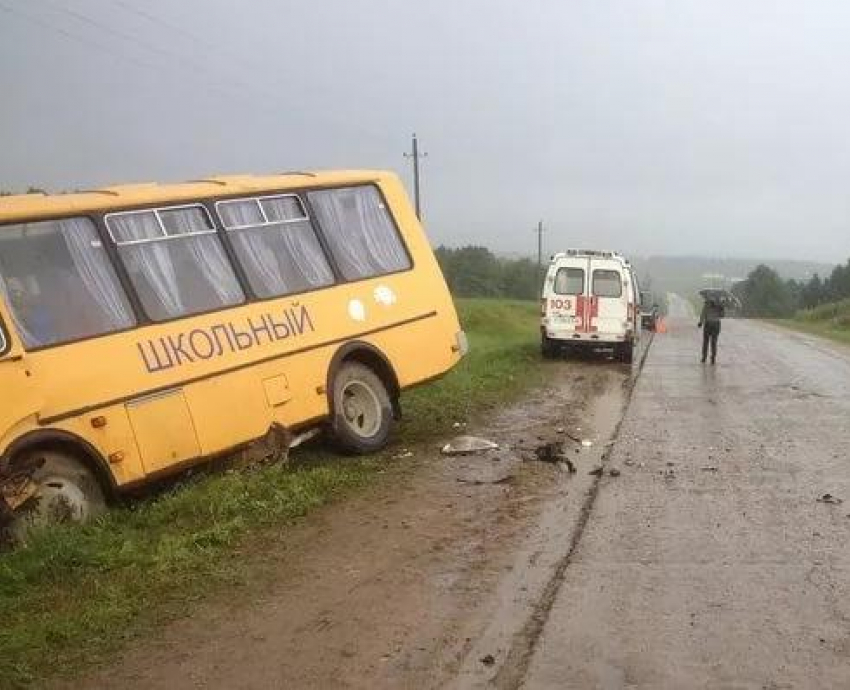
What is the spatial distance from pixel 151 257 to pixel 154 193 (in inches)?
25.5

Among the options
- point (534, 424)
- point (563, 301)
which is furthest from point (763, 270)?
point (534, 424)

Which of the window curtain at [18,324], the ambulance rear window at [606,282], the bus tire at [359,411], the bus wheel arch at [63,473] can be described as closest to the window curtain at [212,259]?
the bus tire at [359,411]

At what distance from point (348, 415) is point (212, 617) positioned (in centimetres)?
491

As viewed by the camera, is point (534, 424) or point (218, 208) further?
point (534, 424)

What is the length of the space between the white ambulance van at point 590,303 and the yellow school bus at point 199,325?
11.1 metres

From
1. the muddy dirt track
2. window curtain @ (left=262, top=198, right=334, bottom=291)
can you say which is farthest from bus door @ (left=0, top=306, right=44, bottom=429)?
window curtain @ (left=262, top=198, right=334, bottom=291)

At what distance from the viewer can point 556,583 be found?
237 inches

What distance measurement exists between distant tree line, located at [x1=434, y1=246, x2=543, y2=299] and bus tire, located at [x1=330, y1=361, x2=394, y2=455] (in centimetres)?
8324

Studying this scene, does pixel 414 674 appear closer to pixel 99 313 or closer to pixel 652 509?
pixel 652 509

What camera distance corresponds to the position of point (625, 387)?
1706 cm

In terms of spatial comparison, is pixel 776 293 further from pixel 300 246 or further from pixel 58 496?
pixel 58 496

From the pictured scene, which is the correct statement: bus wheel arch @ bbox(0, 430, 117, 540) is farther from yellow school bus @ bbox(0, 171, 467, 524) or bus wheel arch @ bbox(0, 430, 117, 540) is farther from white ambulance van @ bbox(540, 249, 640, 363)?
white ambulance van @ bbox(540, 249, 640, 363)

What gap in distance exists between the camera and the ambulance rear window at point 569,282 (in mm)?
22797

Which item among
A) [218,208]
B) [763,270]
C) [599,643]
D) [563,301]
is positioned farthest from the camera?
[763,270]
